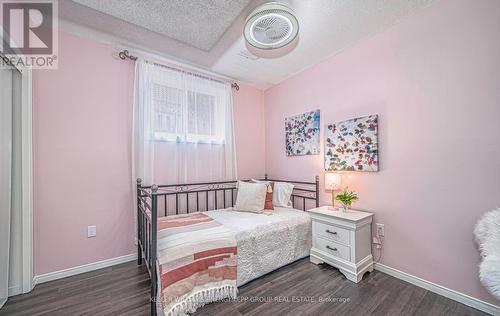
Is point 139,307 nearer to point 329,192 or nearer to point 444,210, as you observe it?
point 329,192

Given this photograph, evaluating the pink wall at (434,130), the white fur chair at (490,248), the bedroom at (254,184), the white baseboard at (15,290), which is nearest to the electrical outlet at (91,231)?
the bedroom at (254,184)

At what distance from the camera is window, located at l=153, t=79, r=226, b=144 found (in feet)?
7.95

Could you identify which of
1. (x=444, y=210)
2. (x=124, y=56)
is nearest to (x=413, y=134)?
(x=444, y=210)

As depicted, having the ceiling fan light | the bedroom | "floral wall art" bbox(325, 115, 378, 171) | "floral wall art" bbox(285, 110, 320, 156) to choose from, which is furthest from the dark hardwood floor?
the ceiling fan light

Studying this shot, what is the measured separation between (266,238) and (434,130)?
1761 millimetres

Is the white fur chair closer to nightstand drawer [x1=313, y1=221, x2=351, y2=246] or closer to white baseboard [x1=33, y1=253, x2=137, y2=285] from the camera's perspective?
nightstand drawer [x1=313, y1=221, x2=351, y2=246]

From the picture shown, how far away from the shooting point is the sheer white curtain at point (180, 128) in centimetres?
230

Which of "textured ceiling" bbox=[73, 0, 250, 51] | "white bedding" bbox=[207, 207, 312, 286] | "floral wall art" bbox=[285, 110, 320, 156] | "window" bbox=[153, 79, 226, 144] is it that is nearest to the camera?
"textured ceiling" bbox=[73, 0, 250, 51]

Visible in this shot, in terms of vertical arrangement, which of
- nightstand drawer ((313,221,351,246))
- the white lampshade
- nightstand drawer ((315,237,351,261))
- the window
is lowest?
nightstand drawer ((315,237,351,261))

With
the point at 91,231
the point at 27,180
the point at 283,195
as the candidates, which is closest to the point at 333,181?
the point at 283,195

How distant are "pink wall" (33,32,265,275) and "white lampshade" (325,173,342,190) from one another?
2267mm

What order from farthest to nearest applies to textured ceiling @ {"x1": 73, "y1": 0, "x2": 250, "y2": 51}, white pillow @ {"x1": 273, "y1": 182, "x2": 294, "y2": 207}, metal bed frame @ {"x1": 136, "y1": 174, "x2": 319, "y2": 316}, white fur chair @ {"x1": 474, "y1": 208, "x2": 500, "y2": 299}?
white pillow @ {"x1": 273, "y1": 182, "x2": 294, "y2": 207}
metal bed frame @ {"x1": 136, "y1": 174, "x2": 319, "y2": 316}
textured ceiling @ {"x1": 73, "y1": 0, "x2": 250, "y2": 51}
white fur chair @ {"x1": 474, "y1": 208, "x2": 500, "y2": 299}

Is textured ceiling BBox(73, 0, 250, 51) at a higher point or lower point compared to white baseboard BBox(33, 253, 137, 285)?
higher

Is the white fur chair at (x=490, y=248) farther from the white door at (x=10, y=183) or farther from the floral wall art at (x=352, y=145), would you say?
the white door at (x=10, y=183)
